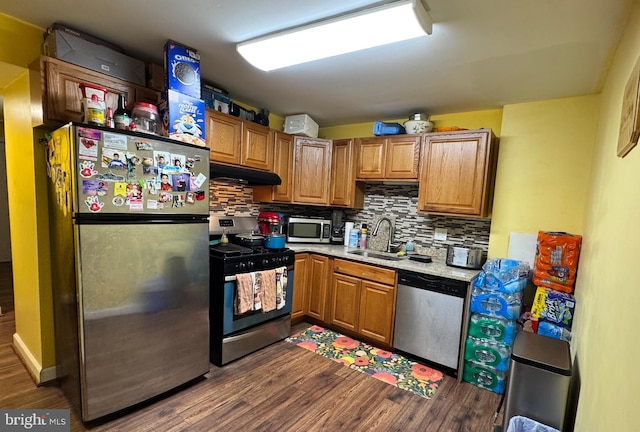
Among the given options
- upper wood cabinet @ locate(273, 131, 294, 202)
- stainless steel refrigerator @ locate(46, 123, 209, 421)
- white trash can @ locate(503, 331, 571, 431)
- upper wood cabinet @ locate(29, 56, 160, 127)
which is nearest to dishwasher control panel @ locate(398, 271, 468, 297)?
white trash can @ locate(503, 331, 571, 431)

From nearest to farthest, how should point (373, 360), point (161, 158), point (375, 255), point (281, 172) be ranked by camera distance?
Result: point (161, 158), point (373, 360), point (375, 255), point (281, 172)

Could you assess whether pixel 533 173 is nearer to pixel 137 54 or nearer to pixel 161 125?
pixel 161 125

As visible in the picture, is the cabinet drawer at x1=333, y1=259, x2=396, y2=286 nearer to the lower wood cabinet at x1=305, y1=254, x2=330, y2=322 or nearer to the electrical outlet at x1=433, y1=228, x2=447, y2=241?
the lower wood cabinet at x1=305, y1=254, x2=330, y2=322

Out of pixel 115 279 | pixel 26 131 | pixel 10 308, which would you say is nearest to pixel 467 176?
pixel 115 279

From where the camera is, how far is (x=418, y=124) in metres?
2.93

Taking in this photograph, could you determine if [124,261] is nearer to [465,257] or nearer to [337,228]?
[337,228]

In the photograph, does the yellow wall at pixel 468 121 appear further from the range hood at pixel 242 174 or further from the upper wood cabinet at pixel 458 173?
the range hood at pixel 242 174

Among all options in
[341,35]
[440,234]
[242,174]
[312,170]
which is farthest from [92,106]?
[440,234]

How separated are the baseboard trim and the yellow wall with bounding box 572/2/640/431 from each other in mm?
3066

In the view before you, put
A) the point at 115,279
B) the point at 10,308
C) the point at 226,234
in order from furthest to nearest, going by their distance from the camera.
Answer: the point at 10,308, the point at 226,234, the point at 115,279

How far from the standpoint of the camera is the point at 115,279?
170 cm

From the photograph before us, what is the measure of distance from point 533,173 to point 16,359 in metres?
4.50

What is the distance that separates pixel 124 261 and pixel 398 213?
8.72 ft

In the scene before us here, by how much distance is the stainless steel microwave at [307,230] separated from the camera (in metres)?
3.44
